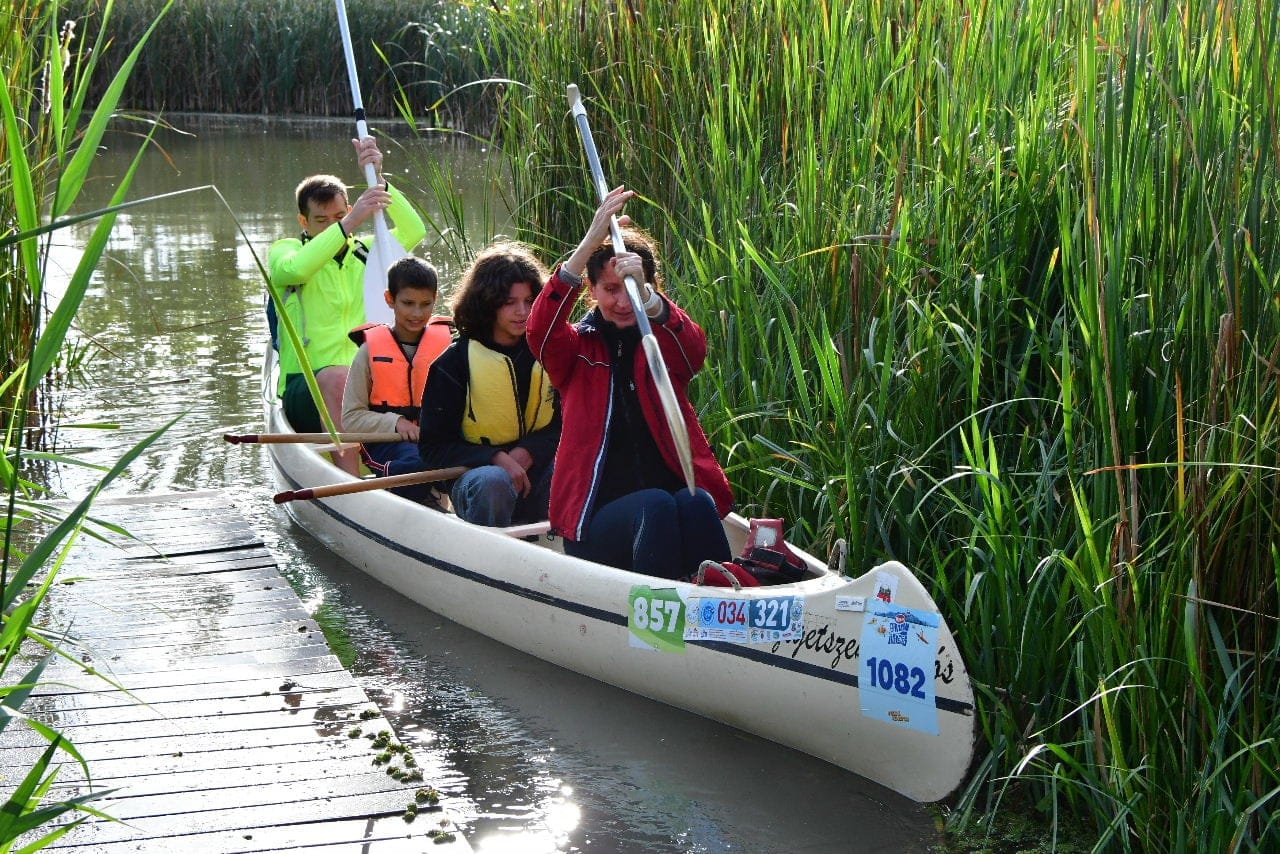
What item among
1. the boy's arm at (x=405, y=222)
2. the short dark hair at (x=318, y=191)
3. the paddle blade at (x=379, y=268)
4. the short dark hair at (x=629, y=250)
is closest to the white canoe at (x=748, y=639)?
the short dark hair at (x=629, y=250)

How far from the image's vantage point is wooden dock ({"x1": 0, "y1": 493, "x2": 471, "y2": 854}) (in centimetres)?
327

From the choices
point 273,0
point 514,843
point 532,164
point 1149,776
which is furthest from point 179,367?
point 273,0

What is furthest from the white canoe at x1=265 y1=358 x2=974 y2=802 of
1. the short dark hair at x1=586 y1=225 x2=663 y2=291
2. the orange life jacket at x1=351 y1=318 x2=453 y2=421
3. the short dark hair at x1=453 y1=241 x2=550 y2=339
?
the short dark hair at x1=586 y1=225 x2=663 y2=291

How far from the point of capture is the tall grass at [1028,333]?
2826mm

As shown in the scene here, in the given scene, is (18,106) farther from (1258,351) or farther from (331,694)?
(1258,351)

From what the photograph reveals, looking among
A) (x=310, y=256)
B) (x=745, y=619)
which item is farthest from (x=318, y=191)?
(x=745, y=619)

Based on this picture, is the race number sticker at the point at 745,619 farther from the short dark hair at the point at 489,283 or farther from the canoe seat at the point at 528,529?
the short dark hair at the point at 489,283

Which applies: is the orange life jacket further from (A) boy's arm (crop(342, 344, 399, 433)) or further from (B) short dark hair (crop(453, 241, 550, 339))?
(B) short dark hair (crop(453, 241, 550, 339))

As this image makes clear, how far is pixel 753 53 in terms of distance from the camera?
5586 mm

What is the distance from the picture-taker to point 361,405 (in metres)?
5.59

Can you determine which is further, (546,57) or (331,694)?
(546,57)

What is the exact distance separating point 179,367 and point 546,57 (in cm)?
363

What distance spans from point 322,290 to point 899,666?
3756mm

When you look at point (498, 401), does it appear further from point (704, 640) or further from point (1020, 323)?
point (1020, 323)
